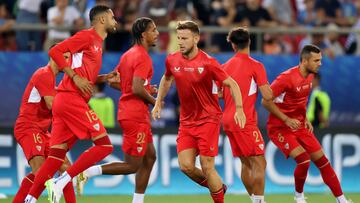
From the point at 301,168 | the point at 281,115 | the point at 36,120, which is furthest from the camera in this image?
the point at 301,168

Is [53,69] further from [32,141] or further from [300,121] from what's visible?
[300,121]

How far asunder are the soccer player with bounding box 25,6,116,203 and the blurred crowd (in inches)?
249

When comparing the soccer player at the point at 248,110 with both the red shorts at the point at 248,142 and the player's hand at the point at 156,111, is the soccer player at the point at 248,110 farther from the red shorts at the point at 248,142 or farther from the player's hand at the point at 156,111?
the player's hand at the point at 156,111

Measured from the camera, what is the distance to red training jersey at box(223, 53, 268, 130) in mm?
15195

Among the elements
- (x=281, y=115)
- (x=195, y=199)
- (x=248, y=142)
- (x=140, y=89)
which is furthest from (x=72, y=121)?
(x=195, y=199)

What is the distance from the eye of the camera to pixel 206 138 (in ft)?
47.3

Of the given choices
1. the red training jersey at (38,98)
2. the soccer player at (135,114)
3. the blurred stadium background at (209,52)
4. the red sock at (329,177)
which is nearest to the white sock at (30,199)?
the red training jersey at (38,98)

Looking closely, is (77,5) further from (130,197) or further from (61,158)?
(61,158)

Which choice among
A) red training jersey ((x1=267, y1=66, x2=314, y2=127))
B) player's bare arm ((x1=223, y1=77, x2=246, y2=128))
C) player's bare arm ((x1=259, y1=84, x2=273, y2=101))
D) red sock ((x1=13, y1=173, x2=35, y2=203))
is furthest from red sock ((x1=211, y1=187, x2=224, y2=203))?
red sock ((x1=13, y1=173, x2=35, y2=203))

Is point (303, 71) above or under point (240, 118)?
above

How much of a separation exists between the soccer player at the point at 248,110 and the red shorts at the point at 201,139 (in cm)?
78

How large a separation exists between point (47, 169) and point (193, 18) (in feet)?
27.9

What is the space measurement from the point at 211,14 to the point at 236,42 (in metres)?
7.46

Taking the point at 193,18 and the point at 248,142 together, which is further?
the point at 193,18
